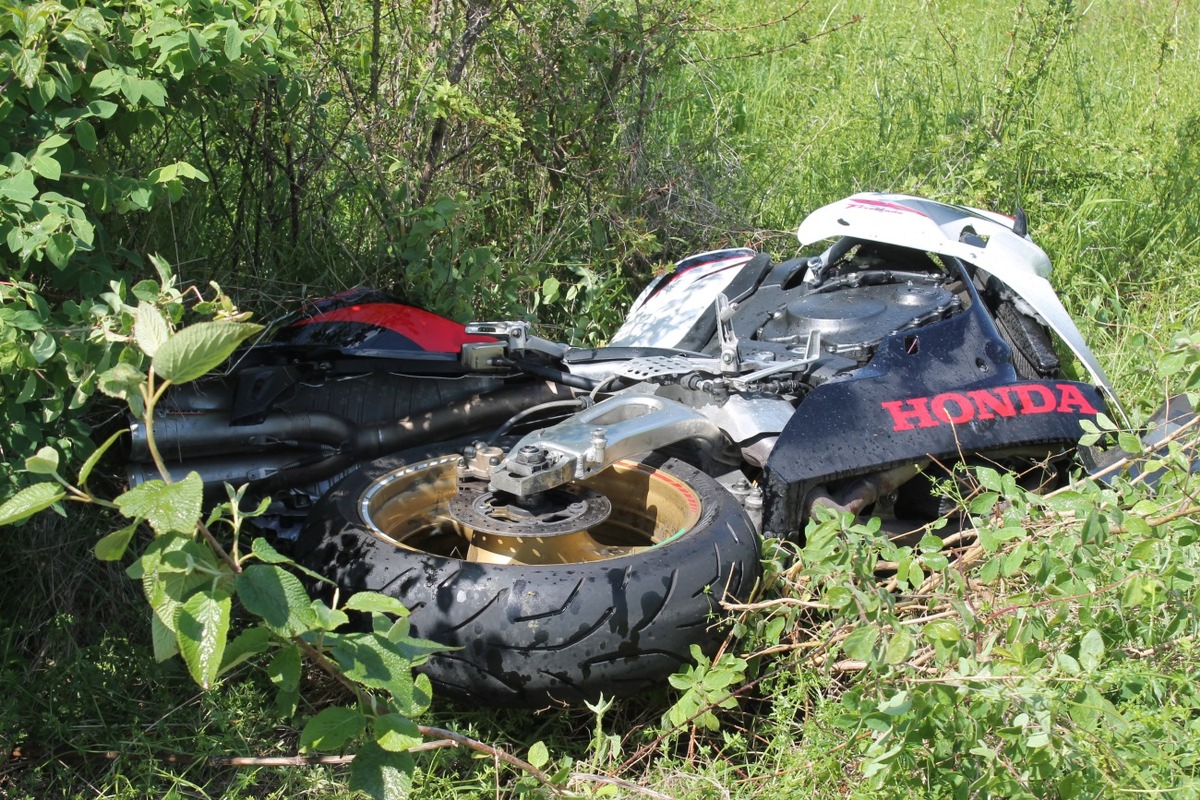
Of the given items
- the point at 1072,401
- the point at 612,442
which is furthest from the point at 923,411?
the point at 612,442

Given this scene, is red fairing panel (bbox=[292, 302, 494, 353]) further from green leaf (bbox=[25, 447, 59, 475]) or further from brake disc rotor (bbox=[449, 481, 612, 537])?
green leaf (bbox=[25, 447, 59, 475])

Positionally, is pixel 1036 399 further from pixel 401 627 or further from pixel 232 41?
pixel 232 41

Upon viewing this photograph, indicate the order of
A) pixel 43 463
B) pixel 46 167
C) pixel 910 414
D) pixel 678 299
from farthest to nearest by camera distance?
1. pixel 678 299
2. pixel 910 414
3. pixel 46 167
4. pixel 43 463

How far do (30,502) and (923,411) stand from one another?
231cm

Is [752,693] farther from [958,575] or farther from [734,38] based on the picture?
[734,38]

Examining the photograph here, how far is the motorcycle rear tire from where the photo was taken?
2609mm

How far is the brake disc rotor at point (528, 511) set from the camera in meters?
2.95

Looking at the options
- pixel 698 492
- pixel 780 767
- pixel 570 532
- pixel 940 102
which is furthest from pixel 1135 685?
pixel 940 102

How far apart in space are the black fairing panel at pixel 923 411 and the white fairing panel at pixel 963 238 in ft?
0.78

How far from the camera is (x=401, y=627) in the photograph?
2.09m

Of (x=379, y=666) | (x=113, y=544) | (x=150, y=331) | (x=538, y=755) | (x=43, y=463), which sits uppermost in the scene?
(x=150, y=331)

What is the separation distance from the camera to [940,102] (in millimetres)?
7098

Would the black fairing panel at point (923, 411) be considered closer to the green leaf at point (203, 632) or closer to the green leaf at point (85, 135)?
the green leaf at point (203, 632)

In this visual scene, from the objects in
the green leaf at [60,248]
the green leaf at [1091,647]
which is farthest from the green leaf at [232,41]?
the green leaf at [1091,647]
